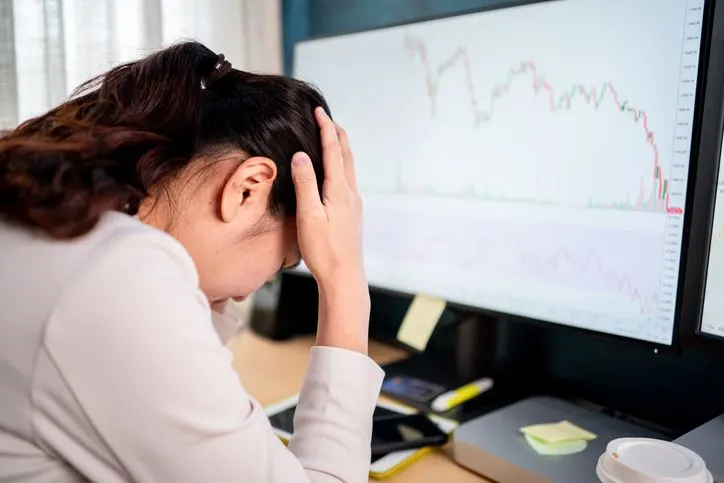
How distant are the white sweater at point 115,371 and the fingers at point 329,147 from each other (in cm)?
21

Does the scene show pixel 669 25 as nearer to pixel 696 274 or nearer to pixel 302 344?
pixel 696 274

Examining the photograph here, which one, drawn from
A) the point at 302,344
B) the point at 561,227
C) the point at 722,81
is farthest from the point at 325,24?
the point at 722,81

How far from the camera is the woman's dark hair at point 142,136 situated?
50cm

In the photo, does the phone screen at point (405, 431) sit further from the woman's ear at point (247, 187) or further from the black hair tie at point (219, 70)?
the black hair tie at point (219, 70)

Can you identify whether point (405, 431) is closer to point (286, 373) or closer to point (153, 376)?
point (286, 373)

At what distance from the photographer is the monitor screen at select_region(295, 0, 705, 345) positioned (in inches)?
27.3

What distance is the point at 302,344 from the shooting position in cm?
118

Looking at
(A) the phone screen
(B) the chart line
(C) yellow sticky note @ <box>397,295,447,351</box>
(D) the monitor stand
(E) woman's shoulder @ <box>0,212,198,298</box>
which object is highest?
(B) the chart line

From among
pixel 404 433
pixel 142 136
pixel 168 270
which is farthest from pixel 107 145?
pixel 404 433

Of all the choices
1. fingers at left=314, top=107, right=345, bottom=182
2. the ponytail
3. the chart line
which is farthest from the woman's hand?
the chart line

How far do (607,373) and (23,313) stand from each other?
0.75m

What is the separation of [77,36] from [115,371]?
0.78 m

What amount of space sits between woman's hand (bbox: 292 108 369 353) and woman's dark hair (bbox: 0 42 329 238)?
0.02 m

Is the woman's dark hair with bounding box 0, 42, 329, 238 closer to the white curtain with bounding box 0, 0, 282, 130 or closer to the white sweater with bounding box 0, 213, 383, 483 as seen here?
the white sweater with bounding box 0, 213, 383, 483
